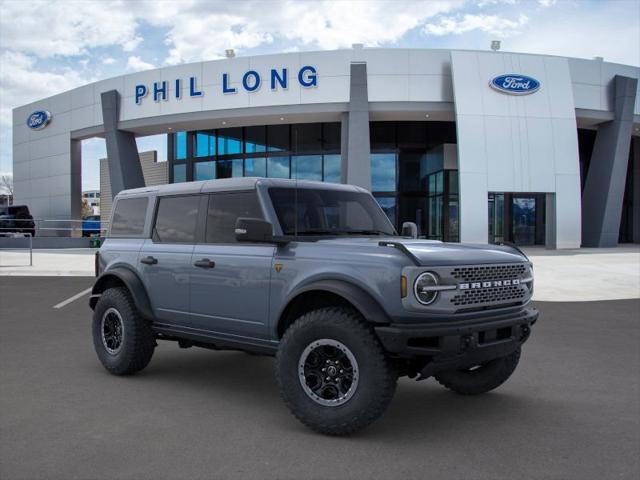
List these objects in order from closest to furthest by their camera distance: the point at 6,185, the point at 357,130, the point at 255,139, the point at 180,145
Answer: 1. the point at 357,130
2. the point at 255,139
3. the point at 180,145
4. the point at 6,185

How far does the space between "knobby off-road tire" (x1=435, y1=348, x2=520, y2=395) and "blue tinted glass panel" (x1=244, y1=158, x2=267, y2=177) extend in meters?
29.7

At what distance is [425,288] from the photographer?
399 cm

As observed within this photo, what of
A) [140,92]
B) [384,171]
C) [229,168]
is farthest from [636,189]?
[140,92]

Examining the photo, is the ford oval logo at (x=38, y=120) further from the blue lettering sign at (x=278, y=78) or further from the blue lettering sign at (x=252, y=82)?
the blue lettering sign at (x=278, y=78)

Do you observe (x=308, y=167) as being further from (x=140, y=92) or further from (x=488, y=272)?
(x=488, y=272)

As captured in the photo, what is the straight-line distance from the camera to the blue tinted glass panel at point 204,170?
36.1 m

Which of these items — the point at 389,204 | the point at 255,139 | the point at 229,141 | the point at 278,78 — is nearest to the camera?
the point at 278,78

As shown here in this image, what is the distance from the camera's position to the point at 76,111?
34688 mm

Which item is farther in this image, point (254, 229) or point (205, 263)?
point (205, 263)

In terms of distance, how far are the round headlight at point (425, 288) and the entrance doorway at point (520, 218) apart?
29.5 m

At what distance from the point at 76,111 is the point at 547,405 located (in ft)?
116

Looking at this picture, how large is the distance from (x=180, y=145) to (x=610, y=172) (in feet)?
83.7

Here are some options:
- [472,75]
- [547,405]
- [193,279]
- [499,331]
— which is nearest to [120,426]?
[193,279]

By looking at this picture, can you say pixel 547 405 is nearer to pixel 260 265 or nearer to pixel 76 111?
pixel 260 265
